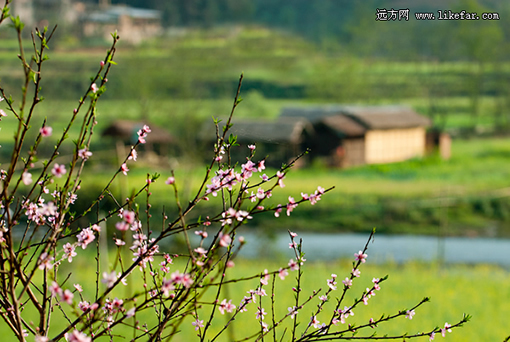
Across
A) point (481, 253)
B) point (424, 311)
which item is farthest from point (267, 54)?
point (424, 311)

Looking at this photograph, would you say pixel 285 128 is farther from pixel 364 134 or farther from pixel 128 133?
pixel 128 133

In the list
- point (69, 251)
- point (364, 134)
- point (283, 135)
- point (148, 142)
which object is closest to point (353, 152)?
point (364, 134)

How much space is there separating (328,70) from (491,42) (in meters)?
4.33

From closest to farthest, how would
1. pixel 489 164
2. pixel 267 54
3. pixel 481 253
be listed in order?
1. pixel 481 253
2. pixel 489 164
3. pixel 267 54

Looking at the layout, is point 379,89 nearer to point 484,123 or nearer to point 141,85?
point 484,123

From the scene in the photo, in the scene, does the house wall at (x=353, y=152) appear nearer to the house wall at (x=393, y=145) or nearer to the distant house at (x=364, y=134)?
the distant house at (x=364, y=134)

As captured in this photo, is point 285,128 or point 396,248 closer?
point 396,248

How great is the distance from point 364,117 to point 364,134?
1.53ft

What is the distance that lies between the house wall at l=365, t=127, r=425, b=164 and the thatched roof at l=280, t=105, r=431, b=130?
0.17 metres

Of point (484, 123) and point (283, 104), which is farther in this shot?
point (484, 123)

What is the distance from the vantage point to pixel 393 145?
1370 centimetres

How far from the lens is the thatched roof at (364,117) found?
41.6ft

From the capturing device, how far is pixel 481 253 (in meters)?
10.9

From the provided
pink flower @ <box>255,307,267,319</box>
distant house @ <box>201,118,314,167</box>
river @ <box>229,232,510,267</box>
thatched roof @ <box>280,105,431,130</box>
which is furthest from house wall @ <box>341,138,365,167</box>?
pink flower @ <box>255,307,267,319</box>
